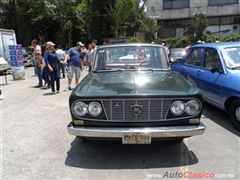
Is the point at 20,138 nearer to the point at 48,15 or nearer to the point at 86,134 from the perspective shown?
the point at 86,134

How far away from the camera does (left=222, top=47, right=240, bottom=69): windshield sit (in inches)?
248

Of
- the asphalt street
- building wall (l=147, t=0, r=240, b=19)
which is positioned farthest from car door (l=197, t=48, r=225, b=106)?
building wall (l=147, t=0, r=240, b=19)

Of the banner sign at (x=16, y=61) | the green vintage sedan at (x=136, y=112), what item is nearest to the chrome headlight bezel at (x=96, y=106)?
the green vintage sedan at (x=136, y=112)

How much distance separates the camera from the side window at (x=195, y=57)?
25.1 feet

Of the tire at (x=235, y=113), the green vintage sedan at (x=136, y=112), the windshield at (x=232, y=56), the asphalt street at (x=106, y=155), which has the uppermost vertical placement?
the windshield at (x=232, y=56)

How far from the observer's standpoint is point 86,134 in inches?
167

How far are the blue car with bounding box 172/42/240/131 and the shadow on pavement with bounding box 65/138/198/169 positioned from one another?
4.73 feet

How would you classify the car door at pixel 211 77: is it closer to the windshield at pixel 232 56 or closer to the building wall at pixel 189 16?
the windshield at pixel 232 56

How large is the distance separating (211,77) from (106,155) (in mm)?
3205

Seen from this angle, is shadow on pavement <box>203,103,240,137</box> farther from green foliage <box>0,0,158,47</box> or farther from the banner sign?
green foliage <box>0,0,158,47</box>

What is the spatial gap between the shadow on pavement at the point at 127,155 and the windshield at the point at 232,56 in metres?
Result: 2.19

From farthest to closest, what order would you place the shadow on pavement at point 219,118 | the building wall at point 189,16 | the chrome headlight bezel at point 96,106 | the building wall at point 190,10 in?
1. the building wall at point 189,16
2. the building wall at point 190,10
3. the shadow on pavement at point 219,118
4. the chrome headlight bezel at point 96,106

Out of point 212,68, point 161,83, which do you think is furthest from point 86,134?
point 212,68

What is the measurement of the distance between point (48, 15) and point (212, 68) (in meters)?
31.0
